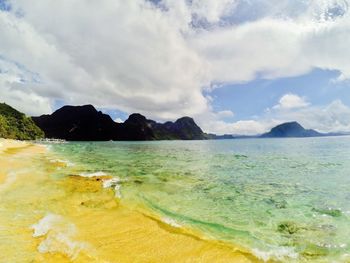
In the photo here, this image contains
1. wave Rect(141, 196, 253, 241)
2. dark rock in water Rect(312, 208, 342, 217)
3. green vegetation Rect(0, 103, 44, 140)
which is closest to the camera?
wave Rect(141, 196, 253, 241)

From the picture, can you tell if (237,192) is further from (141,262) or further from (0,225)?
(0,225)

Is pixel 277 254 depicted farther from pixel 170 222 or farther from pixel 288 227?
pixel 170 222

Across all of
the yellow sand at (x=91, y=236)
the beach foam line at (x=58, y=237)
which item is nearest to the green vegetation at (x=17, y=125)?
the yellow sand at (x=91, y=236)

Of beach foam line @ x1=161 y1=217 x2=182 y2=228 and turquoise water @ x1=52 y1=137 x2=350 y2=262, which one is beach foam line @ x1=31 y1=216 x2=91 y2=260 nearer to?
beach foam line @ x1=161 y1=217 x2=182 y2=228

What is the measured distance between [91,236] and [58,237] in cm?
100

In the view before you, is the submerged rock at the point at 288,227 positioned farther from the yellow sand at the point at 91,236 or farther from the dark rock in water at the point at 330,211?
the yellow sand at the point at 91,236

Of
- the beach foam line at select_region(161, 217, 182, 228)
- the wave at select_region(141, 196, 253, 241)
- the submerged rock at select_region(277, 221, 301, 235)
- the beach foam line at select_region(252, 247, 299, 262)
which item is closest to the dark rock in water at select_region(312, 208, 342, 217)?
the submerged rock at select_region(277, 221, 301, 235)

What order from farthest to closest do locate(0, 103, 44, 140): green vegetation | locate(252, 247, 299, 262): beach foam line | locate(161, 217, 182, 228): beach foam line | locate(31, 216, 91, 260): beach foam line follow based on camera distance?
locate(0, 103, 44, 140): green vegetation < locate(161, 217, 182, 228): beach foam line < locate(252, 247, 299, 262): beach foam line < locate(31, 216, 91, 260): beach foam line

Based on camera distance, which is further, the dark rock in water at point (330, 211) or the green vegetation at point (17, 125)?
the green vegetation at point (17, 125)

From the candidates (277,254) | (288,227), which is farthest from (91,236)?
(288,227)

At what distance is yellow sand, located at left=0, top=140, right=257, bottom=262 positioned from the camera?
6.93 m

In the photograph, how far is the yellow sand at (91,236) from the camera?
22.7ft

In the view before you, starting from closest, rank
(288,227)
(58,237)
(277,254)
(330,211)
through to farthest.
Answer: (277,254) → (58,237) → (288,227) → (330,211)

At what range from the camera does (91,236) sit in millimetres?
8266
